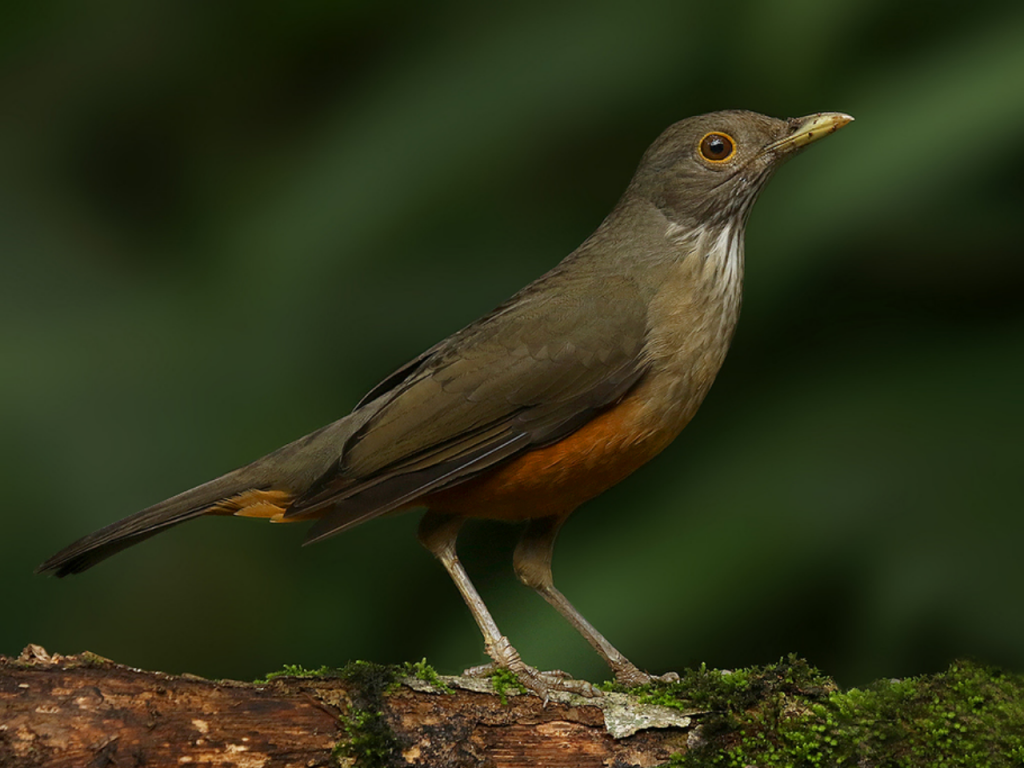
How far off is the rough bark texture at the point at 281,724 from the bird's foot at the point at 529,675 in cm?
12

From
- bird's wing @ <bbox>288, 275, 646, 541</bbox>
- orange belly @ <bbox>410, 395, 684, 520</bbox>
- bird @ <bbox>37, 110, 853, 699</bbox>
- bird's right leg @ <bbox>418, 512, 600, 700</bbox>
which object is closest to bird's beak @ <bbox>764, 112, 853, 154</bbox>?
bird @ <bbox>37, 110, 853, 699</bbox>

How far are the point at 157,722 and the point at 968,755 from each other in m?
2.54

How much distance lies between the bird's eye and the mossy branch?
2281 mm

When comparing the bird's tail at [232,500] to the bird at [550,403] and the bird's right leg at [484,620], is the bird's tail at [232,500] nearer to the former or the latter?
the bird at [550,403]

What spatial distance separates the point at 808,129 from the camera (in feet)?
16.8

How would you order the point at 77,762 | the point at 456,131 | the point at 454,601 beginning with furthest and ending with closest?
the point at 456,131 < the point at 454,601 < the point at 77,762

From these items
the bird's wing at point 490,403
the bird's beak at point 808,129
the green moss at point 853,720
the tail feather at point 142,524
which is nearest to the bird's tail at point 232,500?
the tail feather at point 142,524

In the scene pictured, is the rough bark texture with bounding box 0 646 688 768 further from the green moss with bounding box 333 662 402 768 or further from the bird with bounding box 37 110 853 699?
the bird with bounding box 37 110 853 699

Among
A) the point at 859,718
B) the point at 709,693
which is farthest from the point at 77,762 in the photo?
the point at 859,718

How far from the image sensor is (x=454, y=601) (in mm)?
6070

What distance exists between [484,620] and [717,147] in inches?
91.6

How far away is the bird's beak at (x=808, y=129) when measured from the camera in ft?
16.6

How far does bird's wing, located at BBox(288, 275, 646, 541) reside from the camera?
Result: 4.58 metres

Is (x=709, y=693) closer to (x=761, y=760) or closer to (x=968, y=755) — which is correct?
(x=761, y=760)
